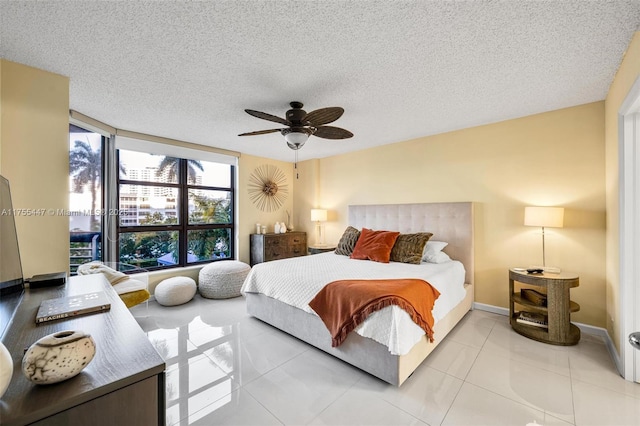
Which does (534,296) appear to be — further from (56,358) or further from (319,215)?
(56,358)

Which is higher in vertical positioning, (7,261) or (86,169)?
(86,169)

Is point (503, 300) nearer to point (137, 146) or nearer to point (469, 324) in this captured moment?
point (469, 324)

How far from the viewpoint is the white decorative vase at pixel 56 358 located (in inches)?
28.3

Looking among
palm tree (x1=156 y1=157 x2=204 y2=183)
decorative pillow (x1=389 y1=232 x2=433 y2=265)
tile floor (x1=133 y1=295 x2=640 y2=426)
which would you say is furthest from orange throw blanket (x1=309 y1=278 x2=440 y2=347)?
palm tree (x1=156 y1=157 x2=204 y2=183)

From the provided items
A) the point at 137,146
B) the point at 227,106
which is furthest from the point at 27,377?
the point at 137,146

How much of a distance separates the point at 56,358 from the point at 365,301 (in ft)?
5.63

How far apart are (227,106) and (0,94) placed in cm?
166

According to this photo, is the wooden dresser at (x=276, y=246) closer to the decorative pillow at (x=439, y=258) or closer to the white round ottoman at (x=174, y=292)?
the white round ottoman at (x=174, y=292)

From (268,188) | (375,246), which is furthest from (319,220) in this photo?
(375,246)

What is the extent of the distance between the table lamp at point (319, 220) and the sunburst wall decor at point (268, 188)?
927mm

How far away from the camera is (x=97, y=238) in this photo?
11.3 ft

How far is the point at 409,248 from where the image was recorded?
333cm

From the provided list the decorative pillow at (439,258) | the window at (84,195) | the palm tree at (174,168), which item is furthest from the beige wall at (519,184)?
the window at (84,195)

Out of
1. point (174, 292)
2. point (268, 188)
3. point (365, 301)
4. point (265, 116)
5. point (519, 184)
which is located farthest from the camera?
point (268, 188)
